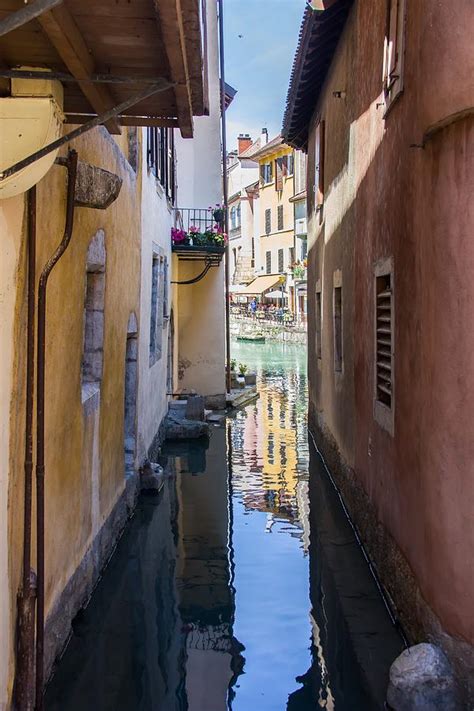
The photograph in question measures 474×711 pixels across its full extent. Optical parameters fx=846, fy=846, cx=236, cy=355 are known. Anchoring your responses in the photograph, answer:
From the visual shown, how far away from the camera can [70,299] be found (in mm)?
6242

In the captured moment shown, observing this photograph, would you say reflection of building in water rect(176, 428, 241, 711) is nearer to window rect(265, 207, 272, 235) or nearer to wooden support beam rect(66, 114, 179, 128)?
wooden support beam rect(66, 114, 179, 128)

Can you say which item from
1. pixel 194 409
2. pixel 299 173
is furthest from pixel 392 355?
pixel 299 173

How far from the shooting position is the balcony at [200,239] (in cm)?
1705

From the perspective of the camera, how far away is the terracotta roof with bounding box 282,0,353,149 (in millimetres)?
10500

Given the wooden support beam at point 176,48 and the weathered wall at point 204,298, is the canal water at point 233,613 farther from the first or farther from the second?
the weathered wall at point 204,298

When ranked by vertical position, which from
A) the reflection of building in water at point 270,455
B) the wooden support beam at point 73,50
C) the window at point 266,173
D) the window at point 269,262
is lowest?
the reflection of building in water at point 270,455

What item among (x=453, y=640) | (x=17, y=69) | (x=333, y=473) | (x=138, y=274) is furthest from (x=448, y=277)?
(x=333, y=473)

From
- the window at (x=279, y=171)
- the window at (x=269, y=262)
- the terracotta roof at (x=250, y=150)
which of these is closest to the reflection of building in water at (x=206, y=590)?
the window at (x=279, y=171)

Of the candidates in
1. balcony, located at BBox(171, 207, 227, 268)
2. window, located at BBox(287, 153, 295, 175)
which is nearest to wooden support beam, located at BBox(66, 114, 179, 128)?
balcony, located at BBox(171, 207, 227, 268)

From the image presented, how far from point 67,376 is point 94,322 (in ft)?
4.99

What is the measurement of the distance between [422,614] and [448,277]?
2.26m

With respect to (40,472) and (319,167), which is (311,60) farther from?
Result: (40,472)

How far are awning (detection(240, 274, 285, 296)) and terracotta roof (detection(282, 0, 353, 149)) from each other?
138 ft

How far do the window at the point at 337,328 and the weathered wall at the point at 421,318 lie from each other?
2.10 metres
